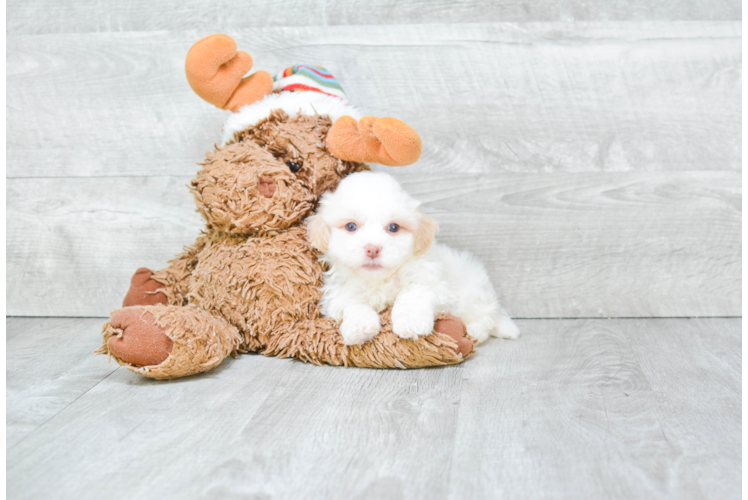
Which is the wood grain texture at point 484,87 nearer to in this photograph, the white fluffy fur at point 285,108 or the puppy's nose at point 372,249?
the white fluffy fur at point 285,108

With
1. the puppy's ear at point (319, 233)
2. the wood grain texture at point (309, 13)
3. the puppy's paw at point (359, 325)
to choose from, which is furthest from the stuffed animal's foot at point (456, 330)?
the wood grain texture at point (309, 13)

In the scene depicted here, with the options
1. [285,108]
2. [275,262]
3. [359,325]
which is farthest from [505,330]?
[285,108]

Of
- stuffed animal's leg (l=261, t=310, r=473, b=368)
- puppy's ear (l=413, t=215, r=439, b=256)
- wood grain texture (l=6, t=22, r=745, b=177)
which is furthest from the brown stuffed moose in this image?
wood grain texture (l=6, t=22, r=745, b=177)

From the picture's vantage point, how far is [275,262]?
43.5 inches

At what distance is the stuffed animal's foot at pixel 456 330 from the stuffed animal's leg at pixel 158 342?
1.25 feet

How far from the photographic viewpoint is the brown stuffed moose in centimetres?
106

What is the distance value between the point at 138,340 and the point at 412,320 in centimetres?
42

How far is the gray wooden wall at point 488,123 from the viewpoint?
135 centimetres

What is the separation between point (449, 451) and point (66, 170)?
43.9 inches

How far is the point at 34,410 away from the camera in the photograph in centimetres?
91

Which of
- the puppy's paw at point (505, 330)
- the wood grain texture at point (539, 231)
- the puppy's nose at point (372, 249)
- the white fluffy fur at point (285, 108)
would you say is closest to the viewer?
the puppy's nose at point (372, 249)

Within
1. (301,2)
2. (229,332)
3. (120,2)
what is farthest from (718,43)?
(120,2)

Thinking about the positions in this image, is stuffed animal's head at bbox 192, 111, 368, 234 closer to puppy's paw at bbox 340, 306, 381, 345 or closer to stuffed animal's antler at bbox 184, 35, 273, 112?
stuffed animal's antler at bbox 184, 35, 273, 112

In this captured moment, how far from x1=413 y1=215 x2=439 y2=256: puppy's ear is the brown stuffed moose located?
107 millimetres
